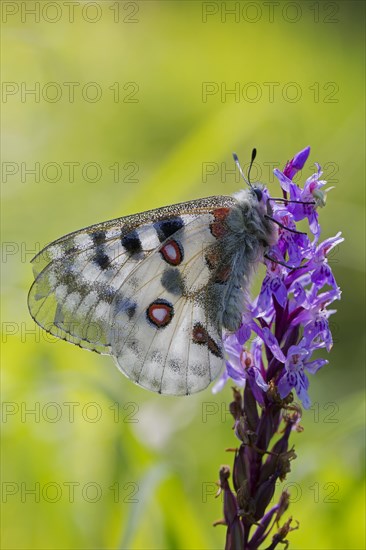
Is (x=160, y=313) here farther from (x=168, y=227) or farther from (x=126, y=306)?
(x=168, y=227)

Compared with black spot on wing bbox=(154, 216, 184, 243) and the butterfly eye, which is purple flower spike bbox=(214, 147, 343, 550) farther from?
black spot on wing bbox=(154, 216, 184, 243)

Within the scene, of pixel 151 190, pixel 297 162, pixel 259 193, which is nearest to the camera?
pixel 297 162

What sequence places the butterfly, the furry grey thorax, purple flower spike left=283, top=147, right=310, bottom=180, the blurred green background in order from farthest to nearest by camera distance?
the blurred green background → the butterfly → the furry grey thorax → purple flower spike left=283, top=147, right=310, bottom=180

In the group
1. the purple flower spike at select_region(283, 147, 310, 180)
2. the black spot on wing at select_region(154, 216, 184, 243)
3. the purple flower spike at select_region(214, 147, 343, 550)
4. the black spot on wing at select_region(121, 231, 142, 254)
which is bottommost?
the purple flower spike at select_region(214, 147, 343, 550)

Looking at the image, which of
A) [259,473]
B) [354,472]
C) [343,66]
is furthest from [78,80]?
[259,473]

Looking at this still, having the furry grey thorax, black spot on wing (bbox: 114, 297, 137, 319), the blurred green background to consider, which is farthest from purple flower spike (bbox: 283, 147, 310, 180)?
the blurred green background

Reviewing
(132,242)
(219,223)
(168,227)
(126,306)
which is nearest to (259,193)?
(219,223)

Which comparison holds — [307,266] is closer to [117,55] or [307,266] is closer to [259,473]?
[259,473]
